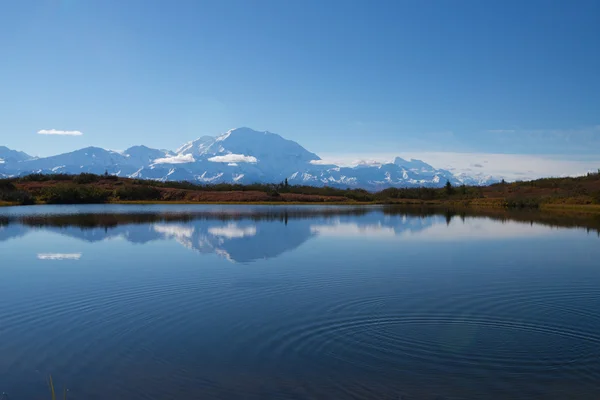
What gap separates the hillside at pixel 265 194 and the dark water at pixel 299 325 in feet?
262

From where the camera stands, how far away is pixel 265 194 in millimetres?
129625

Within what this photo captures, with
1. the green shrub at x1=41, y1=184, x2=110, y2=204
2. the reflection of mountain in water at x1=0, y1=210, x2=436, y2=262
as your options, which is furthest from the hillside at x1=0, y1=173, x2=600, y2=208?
the reflection of mountain in water at x1=0, y1=210, x2=436, y2=262

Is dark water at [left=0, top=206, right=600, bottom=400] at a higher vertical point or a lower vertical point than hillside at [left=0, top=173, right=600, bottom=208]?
lower

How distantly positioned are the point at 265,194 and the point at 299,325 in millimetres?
117213

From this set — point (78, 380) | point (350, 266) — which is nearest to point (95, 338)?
point (78, 380)

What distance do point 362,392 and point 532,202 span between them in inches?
4120

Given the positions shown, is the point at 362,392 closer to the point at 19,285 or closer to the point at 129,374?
the point at 129,374

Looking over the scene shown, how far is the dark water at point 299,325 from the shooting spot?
929 centimetres

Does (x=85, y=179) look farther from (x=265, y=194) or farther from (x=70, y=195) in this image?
(x=265, y=194)

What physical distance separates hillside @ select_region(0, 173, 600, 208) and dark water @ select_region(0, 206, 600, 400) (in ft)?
262

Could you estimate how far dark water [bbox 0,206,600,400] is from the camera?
30.5 ft

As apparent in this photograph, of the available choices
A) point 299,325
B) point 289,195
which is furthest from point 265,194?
point 299,325

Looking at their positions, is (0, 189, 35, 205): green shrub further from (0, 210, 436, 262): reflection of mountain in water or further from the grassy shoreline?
(0, 210, 436, 262): reflection of mountain in water

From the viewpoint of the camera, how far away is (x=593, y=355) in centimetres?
1072
